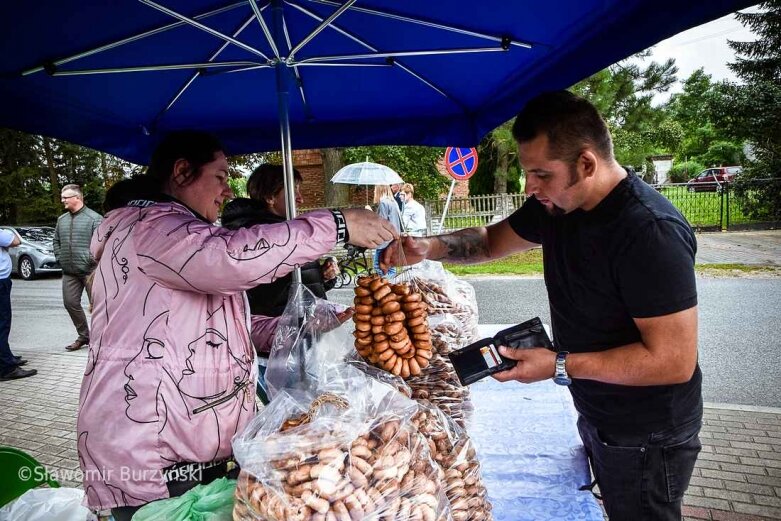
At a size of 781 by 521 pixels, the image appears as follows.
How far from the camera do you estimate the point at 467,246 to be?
8.14 feet

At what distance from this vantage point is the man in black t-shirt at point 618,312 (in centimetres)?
148

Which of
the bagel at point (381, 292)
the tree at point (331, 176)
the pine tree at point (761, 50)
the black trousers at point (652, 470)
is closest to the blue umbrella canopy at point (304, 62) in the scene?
the bagel at point (381, 292)

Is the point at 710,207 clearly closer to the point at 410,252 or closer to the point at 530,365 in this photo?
the point at 410,252

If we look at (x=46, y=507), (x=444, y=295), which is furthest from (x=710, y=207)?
(x=46, y=507)

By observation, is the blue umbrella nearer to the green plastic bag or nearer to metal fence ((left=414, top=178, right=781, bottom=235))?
the green plastic bag

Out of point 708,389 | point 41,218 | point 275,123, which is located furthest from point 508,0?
point 41,218

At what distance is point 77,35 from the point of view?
177cm

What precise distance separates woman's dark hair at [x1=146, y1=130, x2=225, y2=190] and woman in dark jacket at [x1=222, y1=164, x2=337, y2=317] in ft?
4.77

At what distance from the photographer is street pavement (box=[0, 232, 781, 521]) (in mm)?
3077

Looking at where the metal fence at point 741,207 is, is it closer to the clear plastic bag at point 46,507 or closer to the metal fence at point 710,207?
the metal fence at point 710,207

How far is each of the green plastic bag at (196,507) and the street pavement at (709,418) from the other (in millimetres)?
2608

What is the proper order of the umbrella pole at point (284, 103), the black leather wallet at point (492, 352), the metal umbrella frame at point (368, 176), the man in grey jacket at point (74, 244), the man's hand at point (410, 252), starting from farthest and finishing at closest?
the metal umbrella frame at point (368, 176), the man in grey jacket at point (74, 244), the man's hand at point (410, 252), the umbrella pole at point (284, 103), the black leather wallet at point (492, 352)

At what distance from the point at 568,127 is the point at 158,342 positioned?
1.46 m

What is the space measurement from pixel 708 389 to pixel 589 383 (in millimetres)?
4016
